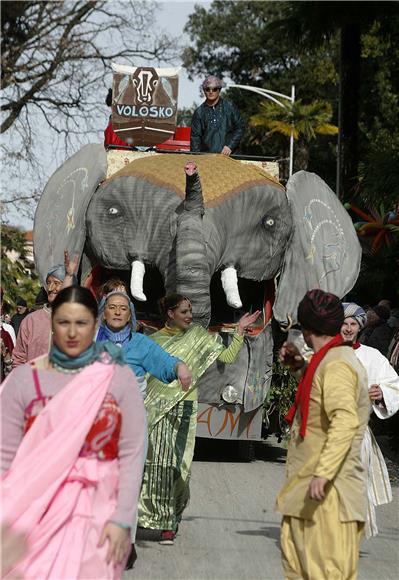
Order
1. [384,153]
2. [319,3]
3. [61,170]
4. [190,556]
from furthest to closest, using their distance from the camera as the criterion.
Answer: [319,3]
[384,153]
[61,170]
[190,556]

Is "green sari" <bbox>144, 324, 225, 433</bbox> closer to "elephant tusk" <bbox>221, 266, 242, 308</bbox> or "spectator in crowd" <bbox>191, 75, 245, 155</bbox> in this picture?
"elephant tusk" <bbox>221, 266, 242, 308</bbox>

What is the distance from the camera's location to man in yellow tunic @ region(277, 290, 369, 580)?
18.9 feet

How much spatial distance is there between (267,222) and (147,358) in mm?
5295

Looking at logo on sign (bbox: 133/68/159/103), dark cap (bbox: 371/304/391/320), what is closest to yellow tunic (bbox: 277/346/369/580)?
logo on sign (bbox: 133/68/159/103)

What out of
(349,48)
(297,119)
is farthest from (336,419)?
(297,119)

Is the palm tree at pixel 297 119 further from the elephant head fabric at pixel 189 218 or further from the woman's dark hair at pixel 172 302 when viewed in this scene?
the woman's dark hair at pixel 172 302

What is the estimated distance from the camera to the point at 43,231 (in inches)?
517

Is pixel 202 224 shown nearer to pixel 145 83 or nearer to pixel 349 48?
pixel 145 83

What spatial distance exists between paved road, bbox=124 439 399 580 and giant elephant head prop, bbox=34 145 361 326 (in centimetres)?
162

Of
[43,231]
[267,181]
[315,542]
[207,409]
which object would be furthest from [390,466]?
[315,542]

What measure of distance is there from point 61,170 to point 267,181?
2.11 metres

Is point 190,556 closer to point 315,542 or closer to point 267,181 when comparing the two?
point 315,542

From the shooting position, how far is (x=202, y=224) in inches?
483

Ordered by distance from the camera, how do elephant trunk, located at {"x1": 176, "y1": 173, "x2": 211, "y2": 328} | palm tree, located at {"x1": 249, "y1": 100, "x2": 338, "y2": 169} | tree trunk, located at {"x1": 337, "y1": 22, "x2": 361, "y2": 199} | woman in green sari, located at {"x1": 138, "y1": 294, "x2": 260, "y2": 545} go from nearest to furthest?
woman in green sari, located at {"x1": 138, "y1": 294, "x2": 260, "y2": 545}, elephant trunk, located at {"x1": 176, "y1": 173, "x2": 211, "y2": 328}, tree trunk, located at {"x1": 337, "y1": 22, "x2": 361, "y2": 199}, palm tree, located at {"x1": 249, "y1": 100, "x2": 338, "y2": 169}
